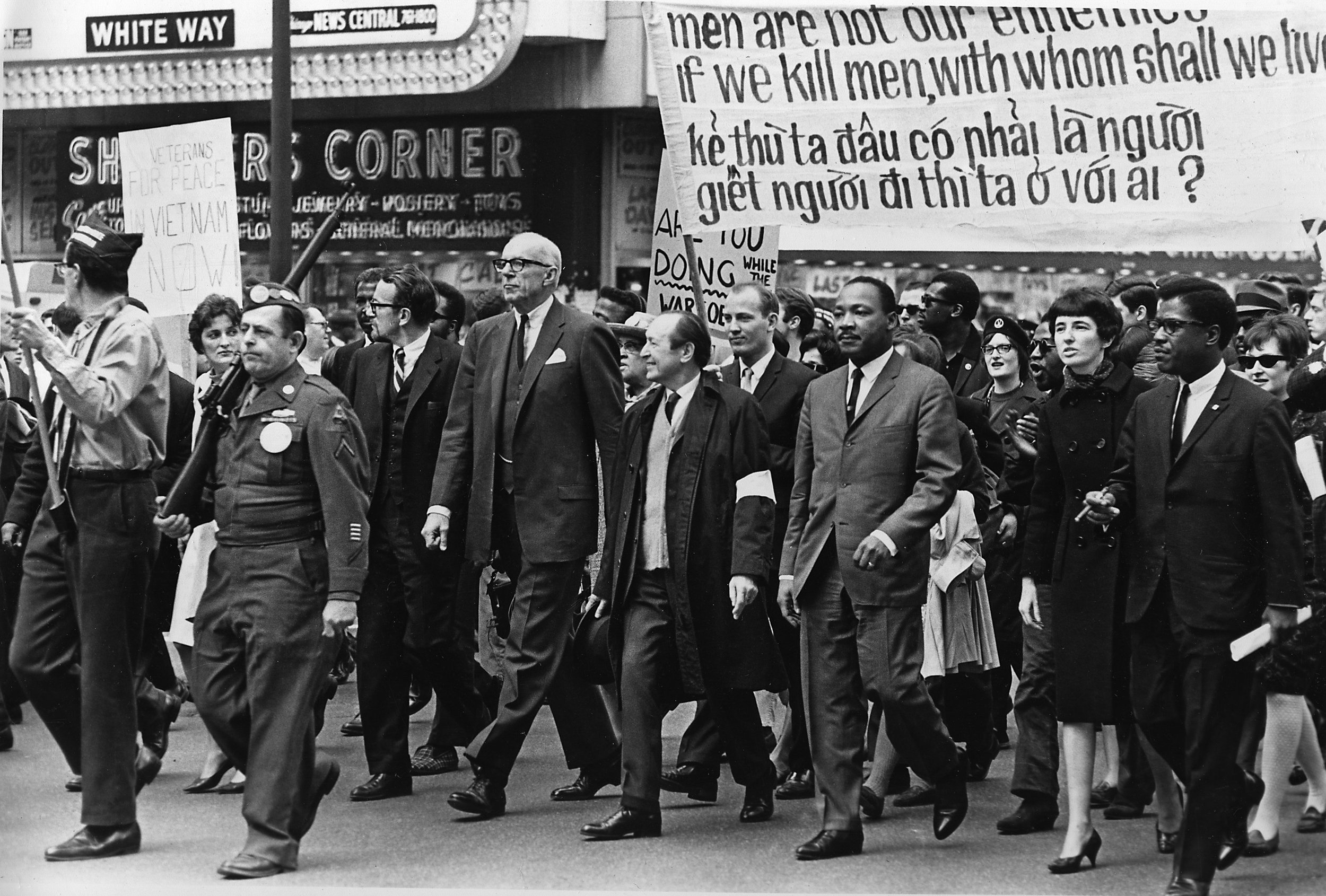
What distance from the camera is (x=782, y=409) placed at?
8.96m

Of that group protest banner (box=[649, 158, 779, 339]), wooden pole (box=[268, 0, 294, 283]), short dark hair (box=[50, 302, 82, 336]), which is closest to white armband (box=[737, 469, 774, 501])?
protest banner (box=[649, 158, 779, 339])

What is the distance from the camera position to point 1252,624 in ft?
22.5

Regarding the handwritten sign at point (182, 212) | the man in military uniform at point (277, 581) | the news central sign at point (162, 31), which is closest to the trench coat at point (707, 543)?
the man in military uniform at point (277, 581)

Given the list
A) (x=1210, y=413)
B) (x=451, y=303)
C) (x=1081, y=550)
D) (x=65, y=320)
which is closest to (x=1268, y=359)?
(x=1081, y=550)

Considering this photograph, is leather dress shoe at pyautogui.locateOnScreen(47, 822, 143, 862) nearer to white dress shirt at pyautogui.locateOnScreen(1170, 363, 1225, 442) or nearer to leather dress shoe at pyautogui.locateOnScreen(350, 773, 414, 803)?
leather dress shoe at pyautogui.locateOnScreen(350, 773, 414, 803)

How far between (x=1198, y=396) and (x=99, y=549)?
13.2ft

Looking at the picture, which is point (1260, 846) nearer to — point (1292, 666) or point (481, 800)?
point (1292, 666)

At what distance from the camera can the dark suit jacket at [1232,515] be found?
6797 mm

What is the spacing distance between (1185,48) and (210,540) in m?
5.00

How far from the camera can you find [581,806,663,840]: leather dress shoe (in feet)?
25.9

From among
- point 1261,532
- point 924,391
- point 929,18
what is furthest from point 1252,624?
point 929,18

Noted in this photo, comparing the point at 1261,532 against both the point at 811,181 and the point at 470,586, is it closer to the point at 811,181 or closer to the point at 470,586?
the point at 811,181

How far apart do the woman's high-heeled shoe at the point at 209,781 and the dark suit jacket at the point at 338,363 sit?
1829 mm

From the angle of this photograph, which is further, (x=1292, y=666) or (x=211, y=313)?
(x=211, y=313)
